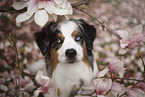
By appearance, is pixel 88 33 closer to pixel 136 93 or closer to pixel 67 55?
pixel 67 55

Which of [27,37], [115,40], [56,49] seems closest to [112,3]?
[115,40]

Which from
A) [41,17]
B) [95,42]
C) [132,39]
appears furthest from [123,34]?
[95,42]

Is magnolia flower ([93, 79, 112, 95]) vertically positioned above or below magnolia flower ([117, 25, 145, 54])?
below

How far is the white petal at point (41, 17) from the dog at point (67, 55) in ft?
0.57

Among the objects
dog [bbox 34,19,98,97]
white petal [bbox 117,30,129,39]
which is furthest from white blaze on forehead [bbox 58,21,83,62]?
white petal [bbox 117,30,129,39]

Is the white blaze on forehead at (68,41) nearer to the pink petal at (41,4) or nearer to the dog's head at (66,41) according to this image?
the dog's head at (66,41)

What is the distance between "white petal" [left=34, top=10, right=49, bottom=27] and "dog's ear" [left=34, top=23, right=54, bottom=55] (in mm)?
259

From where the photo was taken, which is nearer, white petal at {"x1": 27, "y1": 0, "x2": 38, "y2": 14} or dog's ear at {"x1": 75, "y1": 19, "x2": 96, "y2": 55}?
white petal at {"x1": 27, "y1": 0, "x2": 38, "y2": 14}

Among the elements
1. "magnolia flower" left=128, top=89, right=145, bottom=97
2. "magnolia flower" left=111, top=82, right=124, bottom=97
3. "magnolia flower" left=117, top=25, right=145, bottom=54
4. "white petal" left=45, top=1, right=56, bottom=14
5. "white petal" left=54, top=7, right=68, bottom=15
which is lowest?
"magnolia flower" left=128, top=89, right=145, bottom=97

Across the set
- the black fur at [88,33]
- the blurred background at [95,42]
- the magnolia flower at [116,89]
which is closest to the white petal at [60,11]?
the blurred background at [95,42]

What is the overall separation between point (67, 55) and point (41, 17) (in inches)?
8.0

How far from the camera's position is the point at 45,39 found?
0.85 metres

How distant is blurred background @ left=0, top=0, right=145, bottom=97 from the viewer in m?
1.01

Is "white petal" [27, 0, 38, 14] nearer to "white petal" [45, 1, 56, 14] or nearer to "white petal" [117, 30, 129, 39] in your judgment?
"white petal" [45, 1, 56, 14]
